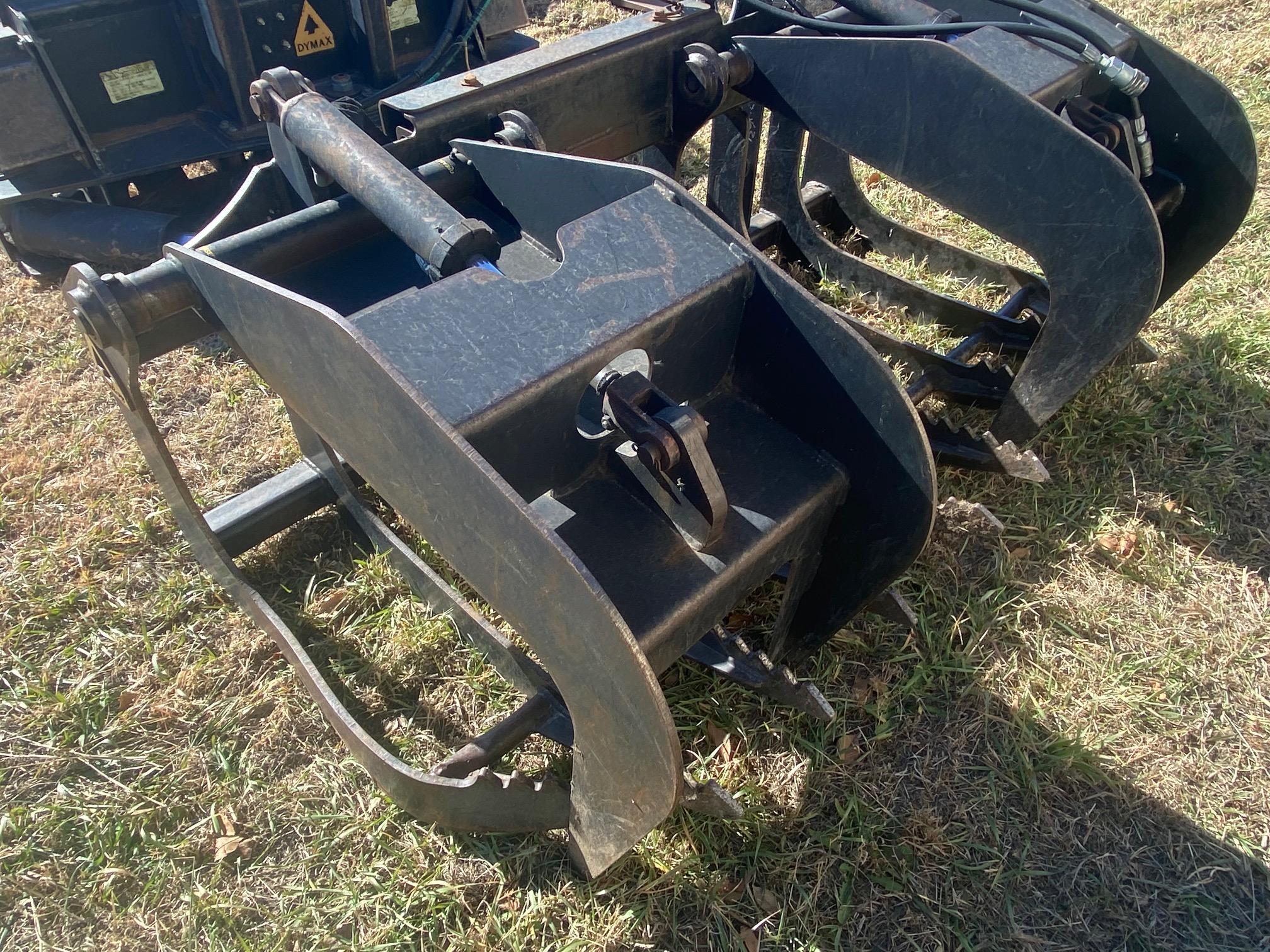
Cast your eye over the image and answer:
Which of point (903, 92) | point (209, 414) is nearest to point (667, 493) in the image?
point (903, 92)

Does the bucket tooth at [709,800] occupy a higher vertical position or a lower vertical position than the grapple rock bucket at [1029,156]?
lower

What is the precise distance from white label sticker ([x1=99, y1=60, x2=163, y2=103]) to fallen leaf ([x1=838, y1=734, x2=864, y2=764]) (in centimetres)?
344

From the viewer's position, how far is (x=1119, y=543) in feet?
8.35

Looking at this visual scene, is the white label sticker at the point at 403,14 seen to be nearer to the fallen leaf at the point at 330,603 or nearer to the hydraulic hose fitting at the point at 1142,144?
the fallen leaf at the point at 330,603

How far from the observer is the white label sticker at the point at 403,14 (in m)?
3.76

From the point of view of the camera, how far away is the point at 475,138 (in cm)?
204

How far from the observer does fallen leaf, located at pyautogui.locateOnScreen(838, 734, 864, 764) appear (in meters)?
2.11

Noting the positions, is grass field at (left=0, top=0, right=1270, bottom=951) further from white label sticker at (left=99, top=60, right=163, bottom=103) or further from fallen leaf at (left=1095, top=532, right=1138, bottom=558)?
white label sticker at (left=99, top=60, right=163, bottom=103)

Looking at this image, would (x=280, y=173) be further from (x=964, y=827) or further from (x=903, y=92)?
(x=964, y=827)

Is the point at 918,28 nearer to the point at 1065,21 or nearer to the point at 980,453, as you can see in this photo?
the point at 1065,21

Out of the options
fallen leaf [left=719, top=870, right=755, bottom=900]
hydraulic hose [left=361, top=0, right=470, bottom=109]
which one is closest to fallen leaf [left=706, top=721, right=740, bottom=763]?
fallen leaf [left=719, top=870, right=755, bottom=900]

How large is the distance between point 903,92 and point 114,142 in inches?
117

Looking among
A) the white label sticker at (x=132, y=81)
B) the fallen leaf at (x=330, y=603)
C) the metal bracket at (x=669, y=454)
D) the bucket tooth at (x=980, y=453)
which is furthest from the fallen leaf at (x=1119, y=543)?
the white label sticker at (x=132, y=81)

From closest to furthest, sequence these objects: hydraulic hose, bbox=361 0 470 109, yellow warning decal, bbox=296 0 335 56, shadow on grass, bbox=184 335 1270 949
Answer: shadow on grass, bbox=184 335 1270 949 < yellow warning decal, bbox=296 0 335 56 < hydraulic hose, bbox=361 0 470 109
